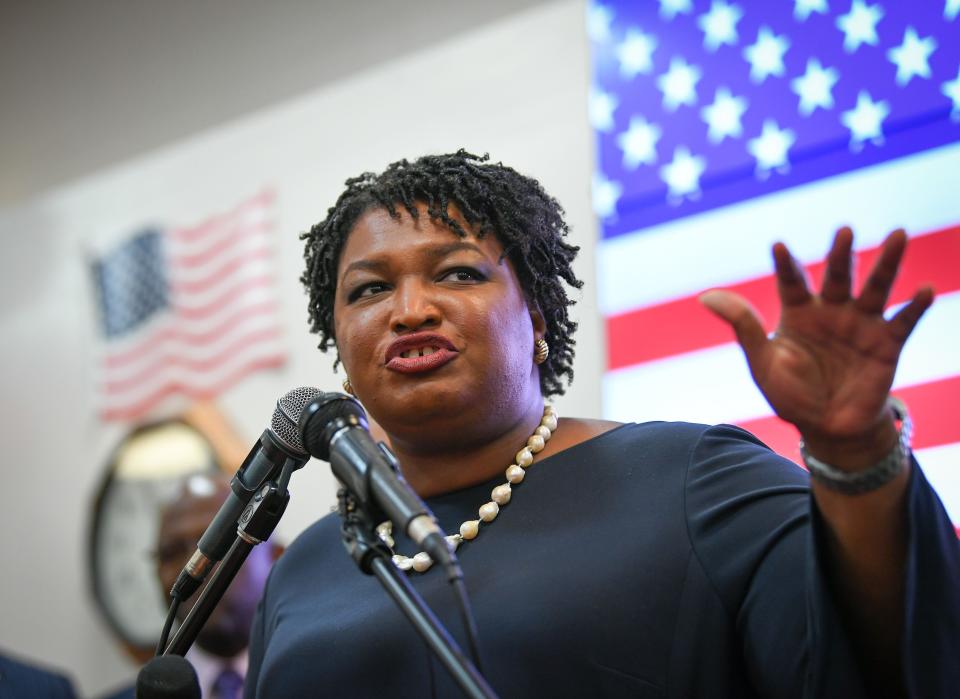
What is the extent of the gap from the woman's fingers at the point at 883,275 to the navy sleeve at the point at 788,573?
0.71 ft

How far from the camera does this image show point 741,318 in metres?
1.25

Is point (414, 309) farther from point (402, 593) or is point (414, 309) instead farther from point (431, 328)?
point (402, 593)

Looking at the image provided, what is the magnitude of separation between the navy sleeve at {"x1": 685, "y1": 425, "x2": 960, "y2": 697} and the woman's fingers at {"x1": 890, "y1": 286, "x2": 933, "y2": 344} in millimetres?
182

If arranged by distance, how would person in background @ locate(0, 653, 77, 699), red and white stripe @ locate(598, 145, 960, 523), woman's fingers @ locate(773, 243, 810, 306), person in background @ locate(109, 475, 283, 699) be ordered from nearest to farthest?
woman's fingers @ locate(773, 243, 810, 306), person in background @ locate(0, 653, 77, 699), red and white stripe @ locate(598, 145, 960, 523), person in background @ locate(109, 475, 283, 699)

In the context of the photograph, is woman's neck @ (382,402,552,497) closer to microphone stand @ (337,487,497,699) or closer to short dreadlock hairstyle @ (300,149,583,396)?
short dreadlock hairstyle @ (300,149,583,396)

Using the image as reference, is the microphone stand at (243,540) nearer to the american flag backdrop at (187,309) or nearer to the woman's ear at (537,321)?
the woman's ear at (537,321)

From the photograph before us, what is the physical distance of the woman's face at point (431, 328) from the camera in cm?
171

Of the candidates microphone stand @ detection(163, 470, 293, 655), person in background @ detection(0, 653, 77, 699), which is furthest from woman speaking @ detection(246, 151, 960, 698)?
person in background @ detection(0, 653, 77, 699)

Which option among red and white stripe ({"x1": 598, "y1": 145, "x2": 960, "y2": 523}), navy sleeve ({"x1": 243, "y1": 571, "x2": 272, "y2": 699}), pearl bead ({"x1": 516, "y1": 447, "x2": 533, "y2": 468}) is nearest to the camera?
pearl bead ({"x1": 516, "y1": 447, "x2": 533, "y2": 468})

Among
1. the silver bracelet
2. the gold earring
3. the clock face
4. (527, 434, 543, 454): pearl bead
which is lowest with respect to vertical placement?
the clock face

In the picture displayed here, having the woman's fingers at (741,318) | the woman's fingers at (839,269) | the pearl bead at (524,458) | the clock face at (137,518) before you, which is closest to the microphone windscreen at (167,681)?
the pearl bead at (524,458)

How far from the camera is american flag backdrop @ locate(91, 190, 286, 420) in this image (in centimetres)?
405

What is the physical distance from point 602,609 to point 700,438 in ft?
1.04

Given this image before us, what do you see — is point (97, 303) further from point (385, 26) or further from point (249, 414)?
point (385, 26)
